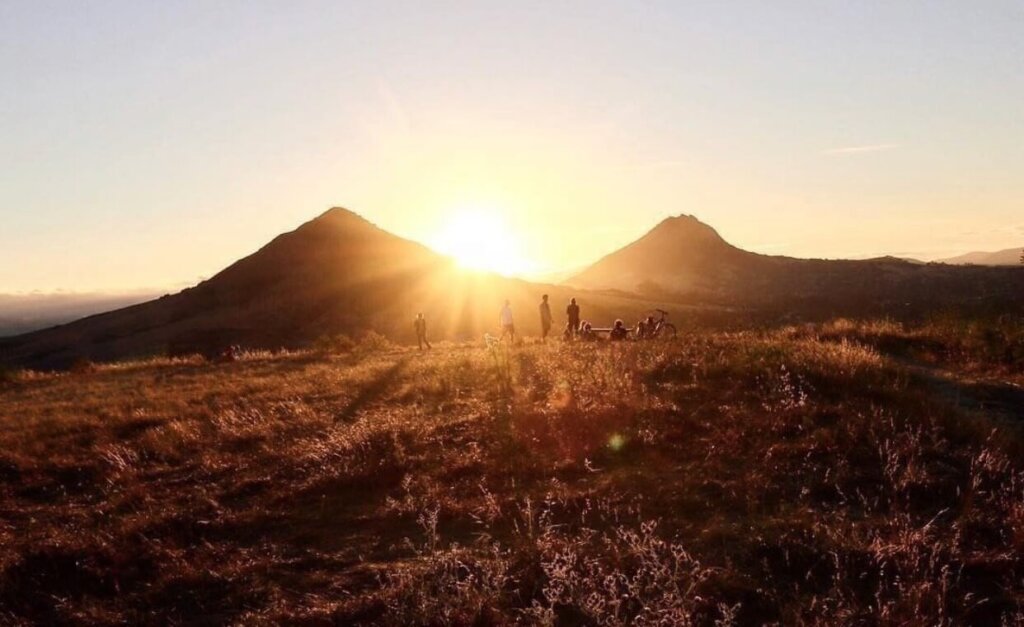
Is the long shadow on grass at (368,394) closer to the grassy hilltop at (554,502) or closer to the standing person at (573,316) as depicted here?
the grassy hilltop at (554,502)

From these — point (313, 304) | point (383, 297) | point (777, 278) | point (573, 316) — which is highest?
point (383, 297)

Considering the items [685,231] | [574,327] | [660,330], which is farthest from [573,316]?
[685,231]

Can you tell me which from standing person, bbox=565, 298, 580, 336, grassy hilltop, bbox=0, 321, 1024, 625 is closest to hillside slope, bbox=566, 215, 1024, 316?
standing person, bbox=565, 298, 580, 336

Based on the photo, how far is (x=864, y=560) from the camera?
18.6 ft

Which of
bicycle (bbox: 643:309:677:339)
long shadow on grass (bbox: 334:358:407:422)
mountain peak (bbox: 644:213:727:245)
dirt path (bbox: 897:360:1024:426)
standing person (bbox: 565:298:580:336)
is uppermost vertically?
mountain peak (bbox: 644:213:727:245)

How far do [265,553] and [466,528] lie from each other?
2.03 metres

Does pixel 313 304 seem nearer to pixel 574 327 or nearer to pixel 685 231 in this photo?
pixel 574 327

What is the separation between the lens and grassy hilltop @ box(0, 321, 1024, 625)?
537cm

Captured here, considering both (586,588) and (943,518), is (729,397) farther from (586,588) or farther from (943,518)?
(586,588)

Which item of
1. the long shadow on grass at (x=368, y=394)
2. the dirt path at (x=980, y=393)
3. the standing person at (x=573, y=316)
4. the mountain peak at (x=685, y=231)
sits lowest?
the dirt path at (x=980, y=393)

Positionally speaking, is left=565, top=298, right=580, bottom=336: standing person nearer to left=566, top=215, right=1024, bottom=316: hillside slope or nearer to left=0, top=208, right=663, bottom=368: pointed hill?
left=0, top=208, right=663, bottom=368: pointed hill

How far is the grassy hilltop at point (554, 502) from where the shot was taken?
537 cm

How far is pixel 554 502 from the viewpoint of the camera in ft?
24.6

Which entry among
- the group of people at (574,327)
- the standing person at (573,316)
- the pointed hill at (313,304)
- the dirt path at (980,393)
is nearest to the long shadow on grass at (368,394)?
the group of people at (574,327)
